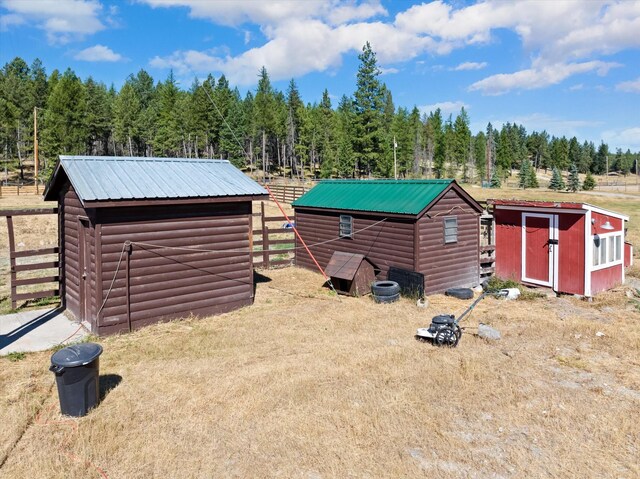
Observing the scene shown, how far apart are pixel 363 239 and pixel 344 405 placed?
10.1m

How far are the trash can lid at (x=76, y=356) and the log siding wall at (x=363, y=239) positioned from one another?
10.3m

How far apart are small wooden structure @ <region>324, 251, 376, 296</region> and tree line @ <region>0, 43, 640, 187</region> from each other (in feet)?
90.5

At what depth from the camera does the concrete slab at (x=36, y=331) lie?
1001cm

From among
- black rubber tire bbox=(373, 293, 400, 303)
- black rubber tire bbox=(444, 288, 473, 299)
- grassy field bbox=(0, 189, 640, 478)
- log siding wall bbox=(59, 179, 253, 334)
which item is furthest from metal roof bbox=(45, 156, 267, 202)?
black rubber tire bbox=(444, 288, 473, 299)

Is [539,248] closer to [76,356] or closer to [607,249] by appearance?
[607,249]

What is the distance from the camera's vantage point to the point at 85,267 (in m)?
11.4

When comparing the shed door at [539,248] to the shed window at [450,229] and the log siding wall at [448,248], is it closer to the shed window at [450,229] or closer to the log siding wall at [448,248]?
the log siding wall at [448,248]

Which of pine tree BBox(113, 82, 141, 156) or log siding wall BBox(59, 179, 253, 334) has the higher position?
pine tree BBox(113, 82, 141, 156)

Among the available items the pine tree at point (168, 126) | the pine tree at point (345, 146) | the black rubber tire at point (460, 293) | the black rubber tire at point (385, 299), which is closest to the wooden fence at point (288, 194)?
the pine tree at point (345, 146)

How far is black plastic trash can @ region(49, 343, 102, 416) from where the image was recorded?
6676mm

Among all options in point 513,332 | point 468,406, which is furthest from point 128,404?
point 513,332

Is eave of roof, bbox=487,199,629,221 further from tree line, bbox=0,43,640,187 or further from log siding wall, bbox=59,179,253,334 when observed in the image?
tree line, bbox=0,43,640,187

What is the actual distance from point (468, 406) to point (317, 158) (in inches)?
3645

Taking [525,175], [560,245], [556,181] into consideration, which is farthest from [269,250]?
[525,175]
